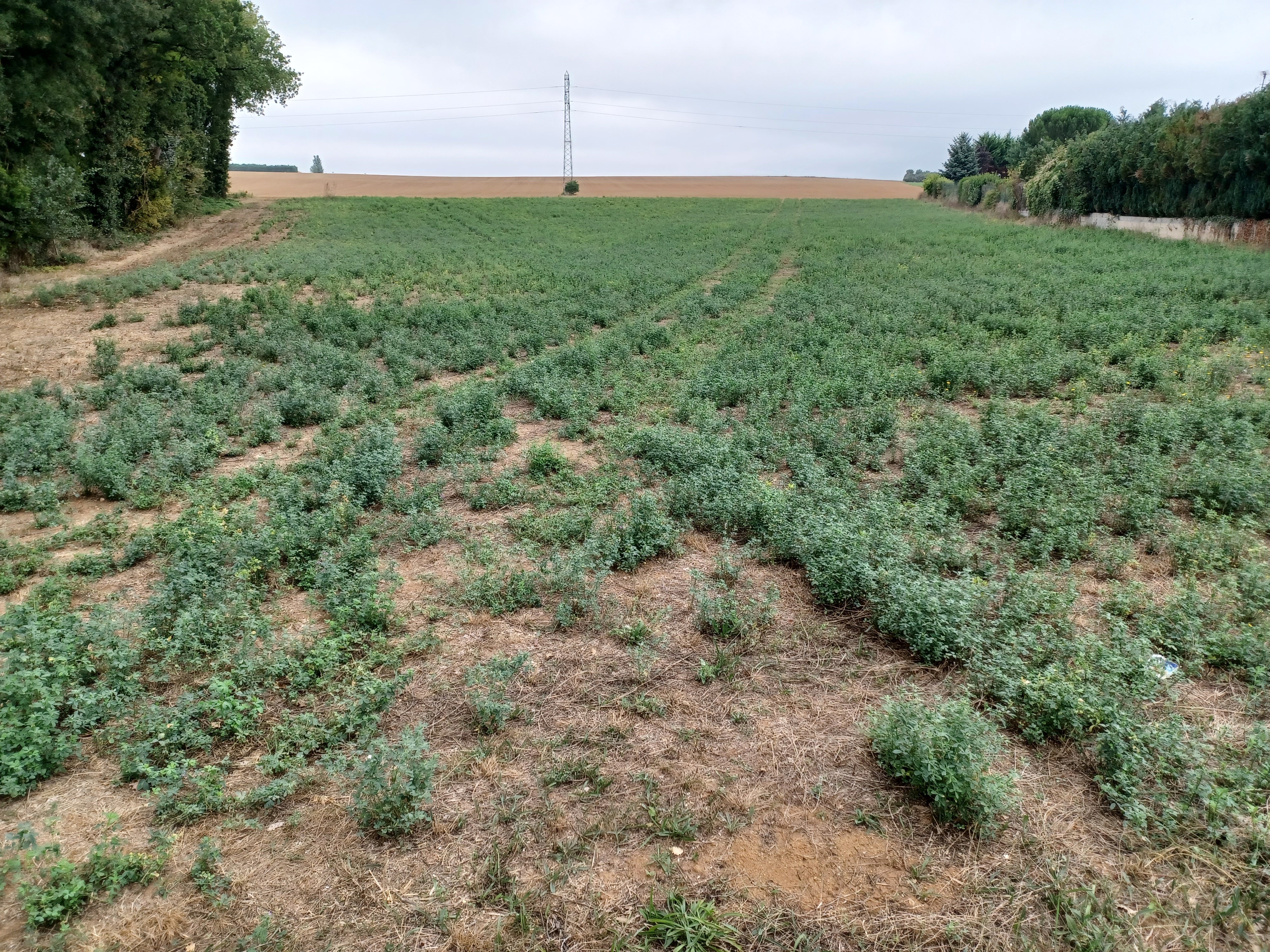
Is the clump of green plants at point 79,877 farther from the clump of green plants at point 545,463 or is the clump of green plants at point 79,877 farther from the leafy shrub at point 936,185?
the leafy shrub at point 936,185

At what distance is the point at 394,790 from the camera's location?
4082 millimetres

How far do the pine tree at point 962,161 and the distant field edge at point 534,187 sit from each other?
35.4ft

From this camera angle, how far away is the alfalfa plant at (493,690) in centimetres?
488

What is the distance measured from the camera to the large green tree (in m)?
20.9

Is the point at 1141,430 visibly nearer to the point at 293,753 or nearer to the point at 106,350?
the point at 293,753

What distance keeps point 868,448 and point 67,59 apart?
26.3m

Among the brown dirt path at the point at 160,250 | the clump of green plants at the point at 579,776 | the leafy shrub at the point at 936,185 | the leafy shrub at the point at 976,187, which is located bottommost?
the clump of green plants at the point at 579,776

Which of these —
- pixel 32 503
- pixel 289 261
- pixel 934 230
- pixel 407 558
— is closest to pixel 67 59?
pixel 289 261

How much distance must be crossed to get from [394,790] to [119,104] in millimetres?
35248

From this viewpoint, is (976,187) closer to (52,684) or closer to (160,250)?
(160,250)

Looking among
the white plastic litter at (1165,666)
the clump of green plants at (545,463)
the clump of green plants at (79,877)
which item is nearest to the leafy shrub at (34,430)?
the clump of green plants at (545,463)

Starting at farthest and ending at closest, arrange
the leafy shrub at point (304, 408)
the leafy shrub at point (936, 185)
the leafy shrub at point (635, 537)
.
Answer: the leafy shrub at point (936, 185)
the leafy shrub at point (304, 408)
the leafy shrub at point (635, 537)

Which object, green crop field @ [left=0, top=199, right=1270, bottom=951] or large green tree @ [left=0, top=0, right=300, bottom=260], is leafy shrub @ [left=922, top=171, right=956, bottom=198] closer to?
large green tree @ [left=0, top=0, right=300, bottom=260]

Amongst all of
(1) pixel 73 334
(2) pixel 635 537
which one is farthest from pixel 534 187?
(2) pixel 635 537
